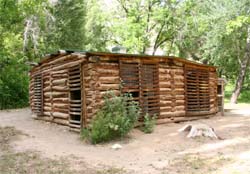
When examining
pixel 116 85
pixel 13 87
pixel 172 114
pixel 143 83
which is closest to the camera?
pixel 116 85

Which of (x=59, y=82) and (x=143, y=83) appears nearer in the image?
(x=143, y=83)

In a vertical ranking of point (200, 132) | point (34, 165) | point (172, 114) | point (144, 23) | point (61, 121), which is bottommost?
point (34, 165)

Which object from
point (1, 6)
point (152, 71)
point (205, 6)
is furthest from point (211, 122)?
point (205, 6)

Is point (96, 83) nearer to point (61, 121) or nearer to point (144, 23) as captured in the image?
point (61, 121)

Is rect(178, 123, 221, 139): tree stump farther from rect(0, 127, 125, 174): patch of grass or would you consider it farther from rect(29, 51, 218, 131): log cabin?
rect(0, 127, 125, 174): patch of grass

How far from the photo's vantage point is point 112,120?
1026 centimetres

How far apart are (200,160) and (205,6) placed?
65.1 feet

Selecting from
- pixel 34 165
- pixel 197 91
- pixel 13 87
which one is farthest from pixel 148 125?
pixel 13 87

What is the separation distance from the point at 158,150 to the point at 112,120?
185 cm

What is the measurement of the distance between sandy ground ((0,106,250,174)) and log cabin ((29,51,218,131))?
94cm

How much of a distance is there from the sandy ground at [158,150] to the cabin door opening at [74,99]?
0.44m

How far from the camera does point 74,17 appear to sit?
26656mm

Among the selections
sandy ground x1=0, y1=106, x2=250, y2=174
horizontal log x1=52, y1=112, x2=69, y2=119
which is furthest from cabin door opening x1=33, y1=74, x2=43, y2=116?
sandy ground x1=0, y1=106, x2=250, y2=174

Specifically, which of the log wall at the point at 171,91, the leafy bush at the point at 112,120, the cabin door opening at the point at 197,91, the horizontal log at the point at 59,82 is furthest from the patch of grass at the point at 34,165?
the cabin door opening at the point at 197,91
